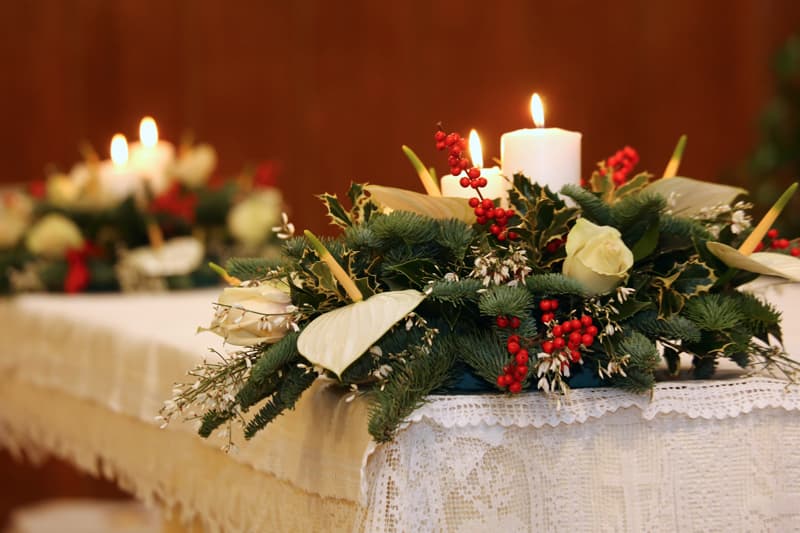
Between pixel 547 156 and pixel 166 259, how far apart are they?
167cm

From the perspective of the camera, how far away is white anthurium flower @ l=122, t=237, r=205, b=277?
2.43 metres

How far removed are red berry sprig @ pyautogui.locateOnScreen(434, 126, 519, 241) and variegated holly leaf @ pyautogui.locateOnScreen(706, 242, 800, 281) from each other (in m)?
0.17

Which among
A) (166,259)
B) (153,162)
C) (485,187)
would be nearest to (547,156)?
(485,187)

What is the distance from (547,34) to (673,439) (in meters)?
3.18

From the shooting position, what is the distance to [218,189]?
2711mm

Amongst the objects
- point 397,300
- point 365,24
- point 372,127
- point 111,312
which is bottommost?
point 397,300

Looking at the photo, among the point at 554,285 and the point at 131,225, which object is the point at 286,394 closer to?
the point at 554,285

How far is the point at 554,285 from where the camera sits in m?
0.81

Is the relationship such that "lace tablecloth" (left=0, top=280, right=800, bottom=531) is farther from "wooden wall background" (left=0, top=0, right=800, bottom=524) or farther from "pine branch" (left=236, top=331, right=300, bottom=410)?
"wooden wall background" (left=0, top=0, right=800, bottom=524)

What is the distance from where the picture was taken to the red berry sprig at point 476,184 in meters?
0.83

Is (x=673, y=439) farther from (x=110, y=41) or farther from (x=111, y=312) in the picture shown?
(x=110, y=41)

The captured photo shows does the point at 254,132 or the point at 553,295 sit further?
the point at 254,132

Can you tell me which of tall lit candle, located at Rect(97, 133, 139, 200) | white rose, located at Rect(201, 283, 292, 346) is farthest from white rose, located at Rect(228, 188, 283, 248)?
white rose, located at Rect(201, 283, 292, 346)

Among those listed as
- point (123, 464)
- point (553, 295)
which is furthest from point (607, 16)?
point (553, 295)
